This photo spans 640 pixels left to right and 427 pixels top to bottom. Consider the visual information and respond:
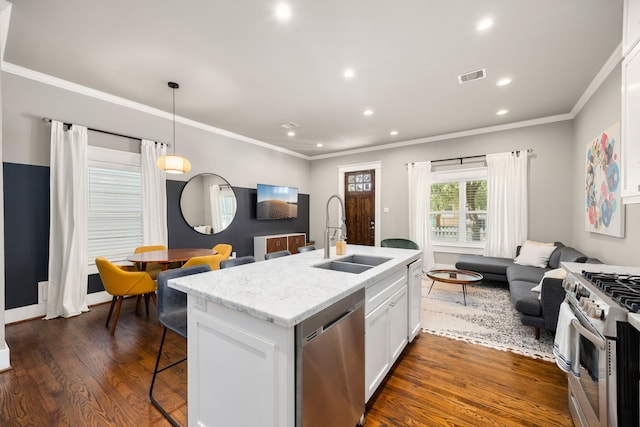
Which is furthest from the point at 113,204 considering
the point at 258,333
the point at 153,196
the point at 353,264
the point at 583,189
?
the point at 583,189

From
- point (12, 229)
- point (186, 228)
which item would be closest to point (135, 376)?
point (12, 229)

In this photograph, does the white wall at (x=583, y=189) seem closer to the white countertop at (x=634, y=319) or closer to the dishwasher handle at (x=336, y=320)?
the white countertop at (x=634, y=319)

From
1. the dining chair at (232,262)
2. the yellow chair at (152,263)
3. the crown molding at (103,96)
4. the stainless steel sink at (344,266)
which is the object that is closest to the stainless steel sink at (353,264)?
the stainless steel sink at (344,266)

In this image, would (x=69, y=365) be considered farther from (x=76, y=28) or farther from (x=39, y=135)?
(x=76, y=28)

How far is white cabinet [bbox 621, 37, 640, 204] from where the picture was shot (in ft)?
5.05

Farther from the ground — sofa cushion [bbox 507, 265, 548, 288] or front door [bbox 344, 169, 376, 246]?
front door [bbox 344, 169, 376, 246]

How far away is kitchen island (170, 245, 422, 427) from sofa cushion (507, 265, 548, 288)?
2.48m

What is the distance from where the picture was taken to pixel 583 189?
12.4 feet

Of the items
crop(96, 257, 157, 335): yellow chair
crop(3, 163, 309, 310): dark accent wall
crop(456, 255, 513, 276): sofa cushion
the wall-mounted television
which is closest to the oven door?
crop(456, 255, 513, 276): sofa cushion

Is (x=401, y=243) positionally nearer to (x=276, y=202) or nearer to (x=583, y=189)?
(x=583, y=189)

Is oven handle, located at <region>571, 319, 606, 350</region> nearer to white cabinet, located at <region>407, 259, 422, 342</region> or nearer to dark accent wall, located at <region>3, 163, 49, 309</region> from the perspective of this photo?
white cabinet, located at <region>407, 259, 422, 342</region>

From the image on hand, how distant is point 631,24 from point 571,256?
2.73 metres

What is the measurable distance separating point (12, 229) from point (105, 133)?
1536mm

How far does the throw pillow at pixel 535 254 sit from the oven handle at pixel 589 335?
3.35 metres
